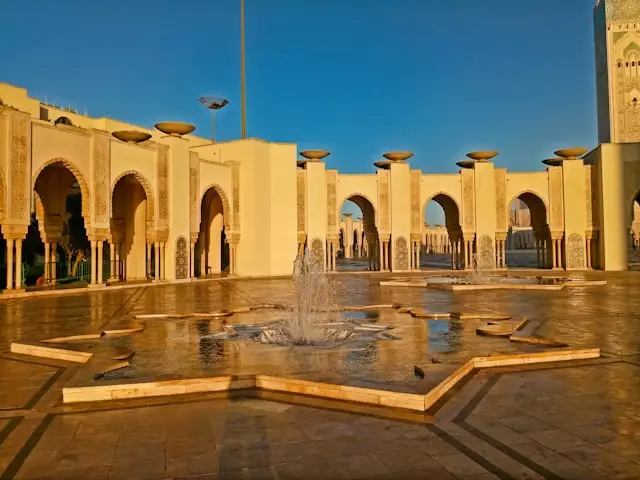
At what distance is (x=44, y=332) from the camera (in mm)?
7363

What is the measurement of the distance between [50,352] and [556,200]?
23471 mm

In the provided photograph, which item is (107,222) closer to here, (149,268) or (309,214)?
(149,268)

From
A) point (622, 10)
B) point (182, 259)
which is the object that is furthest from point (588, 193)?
point (622, 10)

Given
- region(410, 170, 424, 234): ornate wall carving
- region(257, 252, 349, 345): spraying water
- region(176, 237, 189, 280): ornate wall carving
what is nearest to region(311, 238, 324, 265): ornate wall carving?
region(410, 170, 424, 234): ornate wall carving

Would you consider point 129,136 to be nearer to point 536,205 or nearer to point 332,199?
point 332,199

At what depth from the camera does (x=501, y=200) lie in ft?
80.9

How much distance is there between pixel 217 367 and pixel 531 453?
9.54ft

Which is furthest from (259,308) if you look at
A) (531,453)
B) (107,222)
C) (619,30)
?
(619,30)

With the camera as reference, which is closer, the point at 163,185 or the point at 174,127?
the point at 163,185

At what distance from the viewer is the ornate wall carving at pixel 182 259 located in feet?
64.7

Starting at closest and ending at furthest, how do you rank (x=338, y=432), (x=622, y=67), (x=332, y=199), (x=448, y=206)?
1. (x=338, y=432)
2. (x=332, y=199)
3. (x=448, y=206)
4. (x=622, y=67)

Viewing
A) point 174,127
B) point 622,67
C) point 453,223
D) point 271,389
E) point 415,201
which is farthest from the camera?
point 622,67

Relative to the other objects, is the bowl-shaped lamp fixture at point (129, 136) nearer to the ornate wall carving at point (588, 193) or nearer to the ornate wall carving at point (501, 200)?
the ornate wall carving at point (501, 200)

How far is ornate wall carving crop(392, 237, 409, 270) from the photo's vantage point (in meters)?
24.5
